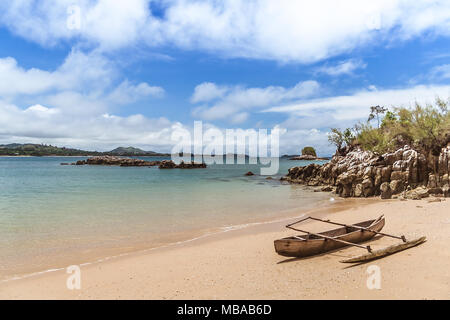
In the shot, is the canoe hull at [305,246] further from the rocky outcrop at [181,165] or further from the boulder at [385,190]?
the rocky outcrop at [181,165]

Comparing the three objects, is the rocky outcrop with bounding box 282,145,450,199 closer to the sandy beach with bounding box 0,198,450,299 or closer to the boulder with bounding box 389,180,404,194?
the boulder with bounding box 389,180,404,194

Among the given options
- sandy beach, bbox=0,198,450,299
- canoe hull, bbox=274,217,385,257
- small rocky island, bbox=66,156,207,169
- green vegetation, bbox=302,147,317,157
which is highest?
green vegetation, bbox=302,147,317,157

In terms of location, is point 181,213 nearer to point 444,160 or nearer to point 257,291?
point 257,291

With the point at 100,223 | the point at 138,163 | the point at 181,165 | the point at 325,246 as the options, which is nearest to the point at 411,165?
the point at 325,246

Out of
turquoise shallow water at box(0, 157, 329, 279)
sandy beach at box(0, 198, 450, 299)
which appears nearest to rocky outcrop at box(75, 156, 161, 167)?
turquoise shallow water at box(0, 157, 329, 279)

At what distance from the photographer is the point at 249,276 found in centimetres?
838

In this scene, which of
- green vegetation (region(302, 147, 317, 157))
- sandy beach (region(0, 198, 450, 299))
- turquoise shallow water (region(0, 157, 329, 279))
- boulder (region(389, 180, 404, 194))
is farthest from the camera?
green vegetation (region(302, 147, 317, 157))

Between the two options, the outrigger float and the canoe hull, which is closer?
the outrigger float

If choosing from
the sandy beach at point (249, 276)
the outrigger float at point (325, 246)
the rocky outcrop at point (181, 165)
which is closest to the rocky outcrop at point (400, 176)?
the sandy beach at point (249, 276)

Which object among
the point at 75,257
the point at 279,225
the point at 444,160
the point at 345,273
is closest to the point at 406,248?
the point at 345,273

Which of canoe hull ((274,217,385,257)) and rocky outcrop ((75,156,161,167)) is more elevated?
rocky outcrop ((75,156,161,167))

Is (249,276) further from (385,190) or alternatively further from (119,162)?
(119,162)

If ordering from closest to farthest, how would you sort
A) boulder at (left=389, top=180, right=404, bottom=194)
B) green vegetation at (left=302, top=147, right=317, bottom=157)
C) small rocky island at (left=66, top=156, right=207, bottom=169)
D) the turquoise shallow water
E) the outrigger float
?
the outrigger float
the turquoise shallow water
boulder at (left=389, top=180, right=404, bottom=194)
small rocky island at (left=66, top=156, right=207, bottom=169)
green vegetation at (left=302, top=147, right=317, bottom=157)

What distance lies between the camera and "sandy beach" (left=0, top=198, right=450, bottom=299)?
6992 mm
